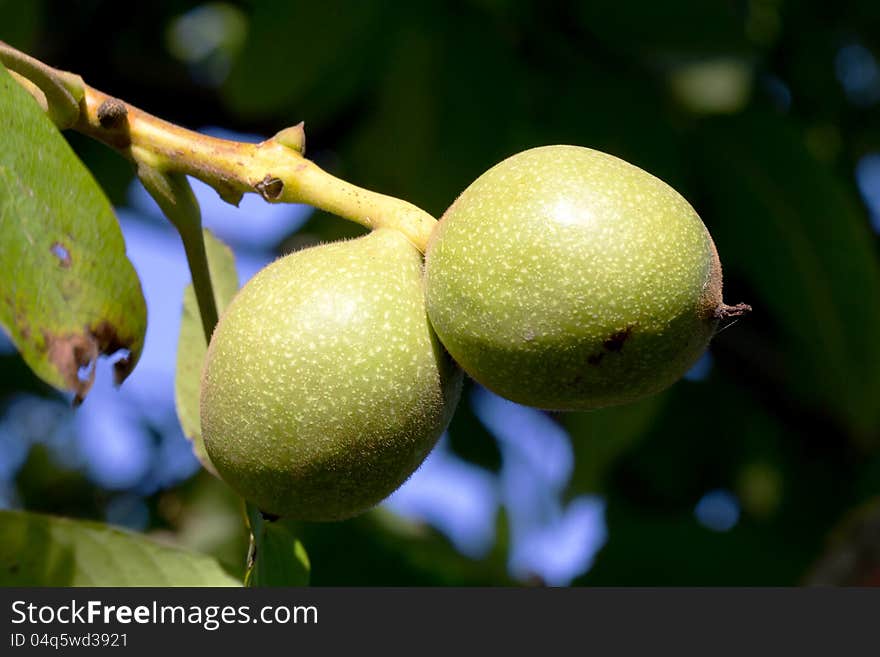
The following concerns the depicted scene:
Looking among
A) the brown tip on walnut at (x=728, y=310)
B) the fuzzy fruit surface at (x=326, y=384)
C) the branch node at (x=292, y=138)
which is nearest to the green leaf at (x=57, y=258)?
the fuzzy fruit surface at (x=326, y=384)

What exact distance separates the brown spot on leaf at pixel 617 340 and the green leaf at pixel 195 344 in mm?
597

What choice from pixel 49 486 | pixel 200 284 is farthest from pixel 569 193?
pixel 49 486

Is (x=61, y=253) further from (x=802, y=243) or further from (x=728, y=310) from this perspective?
(x=802, y=243)

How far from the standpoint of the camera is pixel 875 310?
2.78m

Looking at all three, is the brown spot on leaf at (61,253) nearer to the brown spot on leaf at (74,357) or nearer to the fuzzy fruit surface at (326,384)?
the brown spot on leaf at (74,357)

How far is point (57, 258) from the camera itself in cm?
108

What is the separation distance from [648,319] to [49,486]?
9.30ft

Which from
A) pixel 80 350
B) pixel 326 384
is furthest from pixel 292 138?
pixel 80 350

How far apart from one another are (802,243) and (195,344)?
1710 millimetres

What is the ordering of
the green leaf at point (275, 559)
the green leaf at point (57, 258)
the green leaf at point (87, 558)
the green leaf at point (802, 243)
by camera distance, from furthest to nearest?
the green leaf at point (802, 243)
the green leaf at point (87, 558)
the green leaf at point (275, 559)
the green leaf at point (57, 258)

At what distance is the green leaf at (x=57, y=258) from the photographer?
1.04 metres

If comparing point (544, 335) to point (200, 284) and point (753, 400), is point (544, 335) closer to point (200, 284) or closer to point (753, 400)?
point (200, 284)

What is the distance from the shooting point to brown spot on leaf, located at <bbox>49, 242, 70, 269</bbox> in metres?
1.08

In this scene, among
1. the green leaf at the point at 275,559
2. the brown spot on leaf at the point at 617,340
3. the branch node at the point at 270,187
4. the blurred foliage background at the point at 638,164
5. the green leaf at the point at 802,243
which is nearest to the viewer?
the brown spot on leaf at the point at 617,340
